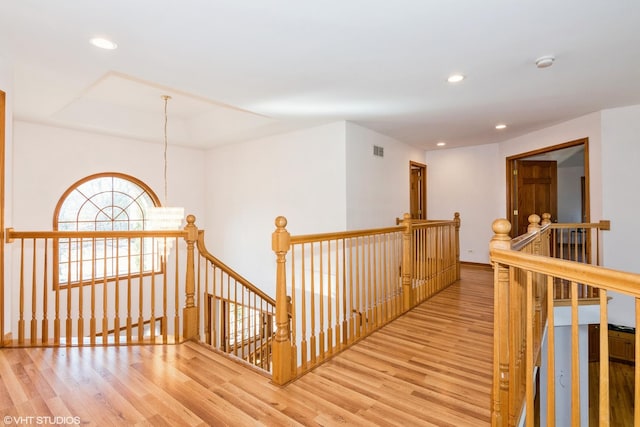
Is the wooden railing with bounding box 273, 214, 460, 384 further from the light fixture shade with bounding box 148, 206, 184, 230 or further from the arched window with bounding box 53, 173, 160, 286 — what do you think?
the arched window with bounding box 53, 173, 160, 286

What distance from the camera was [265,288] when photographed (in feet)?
18.5

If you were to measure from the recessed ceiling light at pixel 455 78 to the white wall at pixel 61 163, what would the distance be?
207 inches

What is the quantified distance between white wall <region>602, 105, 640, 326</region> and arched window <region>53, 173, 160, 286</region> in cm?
656

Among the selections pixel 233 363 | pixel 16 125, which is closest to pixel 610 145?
pixel 233 363

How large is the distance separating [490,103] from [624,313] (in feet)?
10.5

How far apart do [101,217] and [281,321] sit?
4.77 meters

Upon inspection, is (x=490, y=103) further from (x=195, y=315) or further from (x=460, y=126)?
(x=195, y=315)

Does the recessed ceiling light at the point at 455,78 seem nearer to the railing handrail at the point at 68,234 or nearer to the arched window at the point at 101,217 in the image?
the railing handrail at the point at 68,234

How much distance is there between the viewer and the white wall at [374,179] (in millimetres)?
4625

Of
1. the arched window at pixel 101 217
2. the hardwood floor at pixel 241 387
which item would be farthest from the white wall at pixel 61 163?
the hardwood floor at pixel 241 387

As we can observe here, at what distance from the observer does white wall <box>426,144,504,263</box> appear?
6223 millimetres

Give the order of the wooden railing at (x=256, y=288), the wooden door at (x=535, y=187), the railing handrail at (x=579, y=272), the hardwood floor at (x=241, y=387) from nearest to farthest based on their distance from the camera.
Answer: the railing handrail at (x=579, y=272)
the hardwood floor at (x=241, y=387)
the wooden railing at (x=256, y=288)
the wooden door at (x=535, y=187)

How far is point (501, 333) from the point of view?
1.57 meters

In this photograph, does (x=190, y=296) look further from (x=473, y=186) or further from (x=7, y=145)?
(x=473, y=186)
